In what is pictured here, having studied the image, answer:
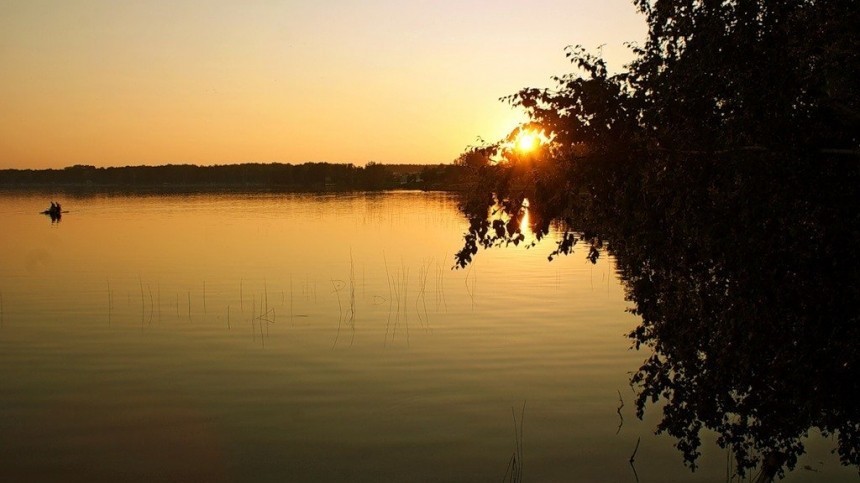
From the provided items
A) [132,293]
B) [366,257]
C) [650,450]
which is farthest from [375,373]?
[366,257]

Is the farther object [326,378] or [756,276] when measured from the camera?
[326,378]

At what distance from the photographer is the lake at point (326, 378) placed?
43.7 feet

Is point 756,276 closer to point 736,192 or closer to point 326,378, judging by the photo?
point 736,192

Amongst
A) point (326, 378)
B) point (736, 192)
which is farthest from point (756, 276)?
point (326, 378)

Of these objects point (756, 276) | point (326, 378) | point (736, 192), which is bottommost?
point (326, 378)

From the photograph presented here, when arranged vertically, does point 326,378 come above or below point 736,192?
below

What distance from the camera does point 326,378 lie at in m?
18.2

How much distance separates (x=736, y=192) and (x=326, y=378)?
11.3 m

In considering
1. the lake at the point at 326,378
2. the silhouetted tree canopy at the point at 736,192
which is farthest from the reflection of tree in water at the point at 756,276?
the lake at the point at 326,378

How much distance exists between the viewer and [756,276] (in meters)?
9.06

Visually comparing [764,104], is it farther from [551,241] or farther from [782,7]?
[551,241]

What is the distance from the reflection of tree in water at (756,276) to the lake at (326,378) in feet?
10.4

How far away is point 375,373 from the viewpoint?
61.3ft

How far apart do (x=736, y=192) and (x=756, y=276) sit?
0.95 meters
